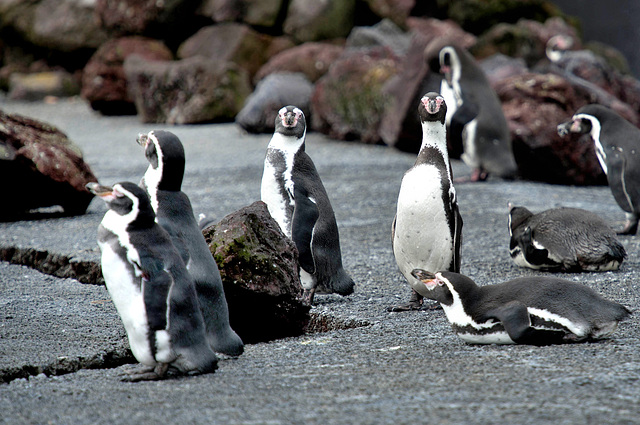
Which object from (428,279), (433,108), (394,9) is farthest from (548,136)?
(394,9)

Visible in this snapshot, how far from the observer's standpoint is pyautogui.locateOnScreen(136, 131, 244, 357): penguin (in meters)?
2.89

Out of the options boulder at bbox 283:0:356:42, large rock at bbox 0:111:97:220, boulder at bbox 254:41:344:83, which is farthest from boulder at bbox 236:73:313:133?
large rock at bbox 0:111:97:220

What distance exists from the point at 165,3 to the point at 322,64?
3908 mm

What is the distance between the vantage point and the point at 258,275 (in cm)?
348

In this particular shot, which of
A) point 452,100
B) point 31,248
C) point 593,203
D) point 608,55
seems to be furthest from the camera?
point 608,55

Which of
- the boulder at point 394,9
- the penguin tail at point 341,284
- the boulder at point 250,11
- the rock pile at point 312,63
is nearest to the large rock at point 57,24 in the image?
the rock pile at point 312,63

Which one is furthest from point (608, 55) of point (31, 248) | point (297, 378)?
point (297, 378)

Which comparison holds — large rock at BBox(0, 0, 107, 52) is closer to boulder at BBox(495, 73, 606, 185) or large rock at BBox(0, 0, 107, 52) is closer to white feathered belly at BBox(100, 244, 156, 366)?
boulder at BBox(495, 73, 606, 185)

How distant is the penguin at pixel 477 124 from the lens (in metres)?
7.74

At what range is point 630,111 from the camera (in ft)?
30.2

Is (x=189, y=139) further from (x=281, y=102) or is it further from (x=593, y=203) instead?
(x=593, y=203)

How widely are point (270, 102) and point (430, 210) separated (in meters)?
7.55

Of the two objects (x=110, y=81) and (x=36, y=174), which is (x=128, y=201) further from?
(x=110, y=81)

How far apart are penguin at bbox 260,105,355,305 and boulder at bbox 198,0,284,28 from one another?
35.8 ft
